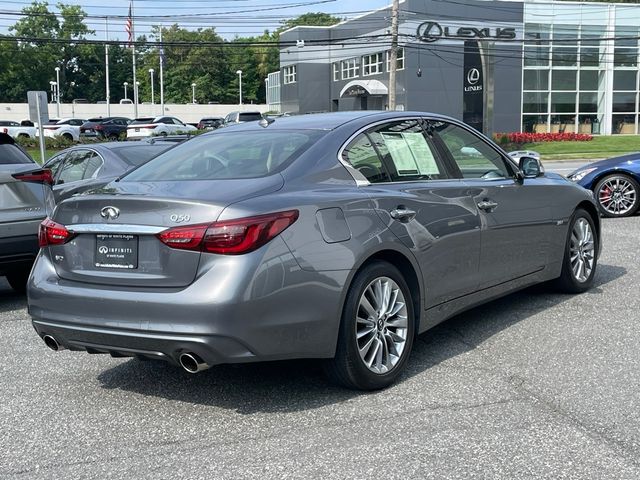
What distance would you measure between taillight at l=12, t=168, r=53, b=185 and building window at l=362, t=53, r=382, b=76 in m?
48.1

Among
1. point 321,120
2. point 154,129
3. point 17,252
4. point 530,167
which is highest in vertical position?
point 154,129

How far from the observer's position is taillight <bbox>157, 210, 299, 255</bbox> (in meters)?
3.94

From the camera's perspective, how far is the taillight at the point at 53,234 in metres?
4.48

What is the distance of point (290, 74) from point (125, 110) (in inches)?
1112

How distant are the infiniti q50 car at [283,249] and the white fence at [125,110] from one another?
8057 centimetres

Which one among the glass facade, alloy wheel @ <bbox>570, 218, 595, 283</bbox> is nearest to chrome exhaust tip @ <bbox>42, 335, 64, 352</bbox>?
alloy wheel @ <bbox>570, 218, 595, 283</bbox>

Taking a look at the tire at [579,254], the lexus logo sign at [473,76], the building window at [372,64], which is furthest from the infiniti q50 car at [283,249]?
the building window at [372,64]

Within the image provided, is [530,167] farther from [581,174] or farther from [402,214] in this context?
[581,174]

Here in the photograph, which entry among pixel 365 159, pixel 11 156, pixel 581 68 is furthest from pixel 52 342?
pixel 581 68

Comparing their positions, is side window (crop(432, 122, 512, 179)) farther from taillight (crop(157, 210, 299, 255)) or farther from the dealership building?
the dealership building

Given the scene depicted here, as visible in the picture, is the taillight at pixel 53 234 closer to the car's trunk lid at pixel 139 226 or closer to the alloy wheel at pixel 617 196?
the car's trunk lid at pixel 139 226

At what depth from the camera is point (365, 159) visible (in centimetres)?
491

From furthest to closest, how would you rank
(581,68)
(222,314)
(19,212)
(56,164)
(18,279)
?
(581,68)
(56,164)
(18,279)
(19,212)
(222,314)

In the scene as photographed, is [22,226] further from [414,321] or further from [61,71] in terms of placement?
[61,71]
